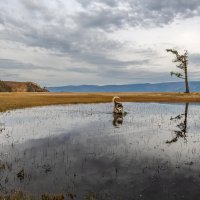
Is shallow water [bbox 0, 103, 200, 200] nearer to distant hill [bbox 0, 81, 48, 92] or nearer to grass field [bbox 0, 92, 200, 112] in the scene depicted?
grass field [bbox 0, 92, 200, 112]

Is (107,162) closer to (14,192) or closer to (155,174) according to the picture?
(155,174)

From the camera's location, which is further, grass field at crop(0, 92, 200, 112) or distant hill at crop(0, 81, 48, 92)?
distant hill at crop(0, 81, 48, 92)

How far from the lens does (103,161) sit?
657 inches

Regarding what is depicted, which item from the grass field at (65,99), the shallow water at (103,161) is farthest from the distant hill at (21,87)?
the shallow water at (103,161)

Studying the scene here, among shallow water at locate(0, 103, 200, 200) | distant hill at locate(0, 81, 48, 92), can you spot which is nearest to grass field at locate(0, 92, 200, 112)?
shallow water at locate(0, 103, 200, 200)

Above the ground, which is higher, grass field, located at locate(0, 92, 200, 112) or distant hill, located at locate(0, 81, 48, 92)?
distant hill, located at locate(0, 81, 48, 92)

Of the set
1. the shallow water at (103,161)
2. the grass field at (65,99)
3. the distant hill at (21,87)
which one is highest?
the distant hill at (21,87)

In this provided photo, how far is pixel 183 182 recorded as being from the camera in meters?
13.4

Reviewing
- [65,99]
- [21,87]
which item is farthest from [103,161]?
[21,87]

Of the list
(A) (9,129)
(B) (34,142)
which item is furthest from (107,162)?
(A) (9,129)

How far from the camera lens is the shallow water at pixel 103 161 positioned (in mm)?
12578

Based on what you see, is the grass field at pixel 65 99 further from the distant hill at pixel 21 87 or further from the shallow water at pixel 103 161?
the distant hill at pixel 21 87

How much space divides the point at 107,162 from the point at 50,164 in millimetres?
3002

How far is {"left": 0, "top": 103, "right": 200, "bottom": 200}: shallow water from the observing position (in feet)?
41.3
